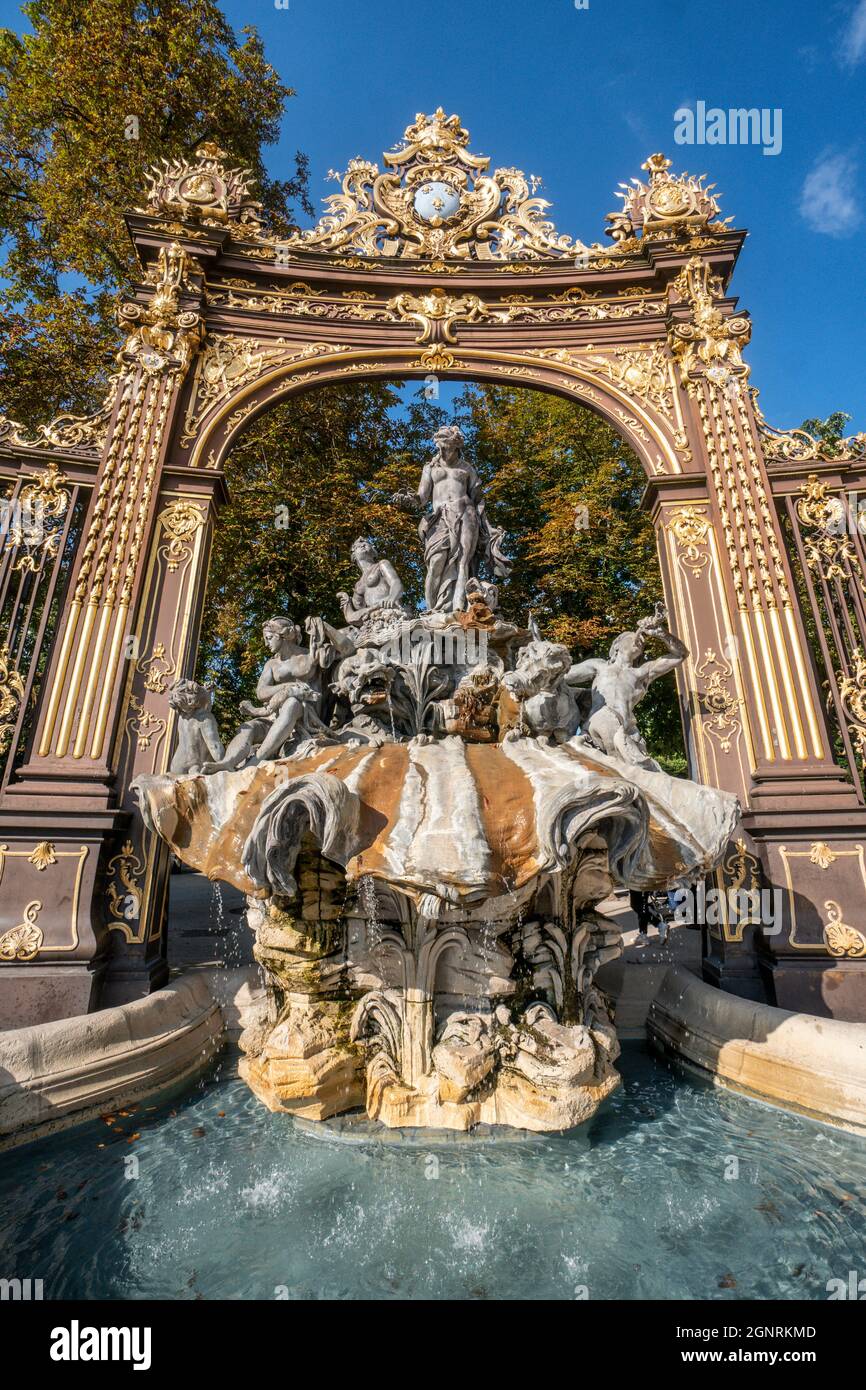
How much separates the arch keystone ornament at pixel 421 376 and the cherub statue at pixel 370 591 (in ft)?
5.26

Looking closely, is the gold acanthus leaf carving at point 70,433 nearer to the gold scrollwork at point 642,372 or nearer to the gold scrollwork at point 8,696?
the gold scrollwork at point 8,696

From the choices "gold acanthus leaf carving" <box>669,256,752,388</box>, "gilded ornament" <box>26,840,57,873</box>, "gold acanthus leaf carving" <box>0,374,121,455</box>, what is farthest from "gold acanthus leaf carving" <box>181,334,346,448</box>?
"gilded ornament" <box>26,840,57,873</box>

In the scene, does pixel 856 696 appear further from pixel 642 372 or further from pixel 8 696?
pixel 8 696

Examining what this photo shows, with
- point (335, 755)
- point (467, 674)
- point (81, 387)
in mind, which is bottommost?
point (335, 755)

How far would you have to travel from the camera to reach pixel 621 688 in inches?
219

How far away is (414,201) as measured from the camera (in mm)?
8945

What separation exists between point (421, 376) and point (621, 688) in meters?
5.33

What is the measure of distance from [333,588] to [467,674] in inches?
248

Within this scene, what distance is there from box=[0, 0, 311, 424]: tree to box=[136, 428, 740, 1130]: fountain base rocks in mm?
8209

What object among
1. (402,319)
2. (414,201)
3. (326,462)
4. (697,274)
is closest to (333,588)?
(326,462)

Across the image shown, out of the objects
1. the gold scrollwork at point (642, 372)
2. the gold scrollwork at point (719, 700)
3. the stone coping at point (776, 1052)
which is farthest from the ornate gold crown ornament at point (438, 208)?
the stone coping at point (776, 1052)

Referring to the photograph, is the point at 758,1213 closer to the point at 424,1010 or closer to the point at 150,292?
the point at 424,1010

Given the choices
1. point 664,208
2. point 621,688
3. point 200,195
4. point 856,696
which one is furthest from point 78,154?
point 856,696

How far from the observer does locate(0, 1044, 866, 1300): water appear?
2.39 m
